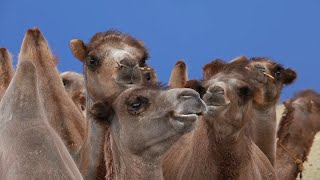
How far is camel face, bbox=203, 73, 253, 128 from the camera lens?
15.6 ft

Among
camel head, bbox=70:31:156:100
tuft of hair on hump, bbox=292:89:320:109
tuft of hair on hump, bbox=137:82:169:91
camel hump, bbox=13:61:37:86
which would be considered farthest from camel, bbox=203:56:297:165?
camel hump, bbox=13:61:37:86

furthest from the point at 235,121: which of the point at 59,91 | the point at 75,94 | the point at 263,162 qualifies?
the point at 75,94

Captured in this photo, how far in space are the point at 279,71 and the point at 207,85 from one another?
6.56ft

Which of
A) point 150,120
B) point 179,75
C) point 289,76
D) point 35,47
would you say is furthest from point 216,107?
point 179,75

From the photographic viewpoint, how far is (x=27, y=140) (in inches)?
127

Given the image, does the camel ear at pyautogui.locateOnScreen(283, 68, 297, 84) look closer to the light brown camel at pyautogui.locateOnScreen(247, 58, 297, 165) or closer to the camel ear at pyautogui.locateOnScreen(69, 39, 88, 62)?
the light brown camel at pyautogui.locateOnScreen(247, 58, 297, 165)

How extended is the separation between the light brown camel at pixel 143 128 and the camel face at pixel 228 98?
63 cm

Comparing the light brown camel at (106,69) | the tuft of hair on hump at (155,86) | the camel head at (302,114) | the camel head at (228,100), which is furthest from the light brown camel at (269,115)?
the tuft of hair on hump at (155,86)

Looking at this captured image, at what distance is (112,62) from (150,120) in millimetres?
1388

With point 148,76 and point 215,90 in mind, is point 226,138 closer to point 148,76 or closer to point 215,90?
point 215,90

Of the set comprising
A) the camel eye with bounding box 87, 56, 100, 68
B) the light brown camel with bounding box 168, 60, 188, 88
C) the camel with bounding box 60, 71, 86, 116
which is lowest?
the camel eye with bounding box 87, 56, 100, 68

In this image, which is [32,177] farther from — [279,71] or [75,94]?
[75,94]

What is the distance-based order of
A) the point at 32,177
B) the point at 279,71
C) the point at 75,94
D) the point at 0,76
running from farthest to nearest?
the point at 75,94 < the point at 279,71 < the point at 0,76 < the point at 32,177

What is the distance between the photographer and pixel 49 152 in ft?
10.5
